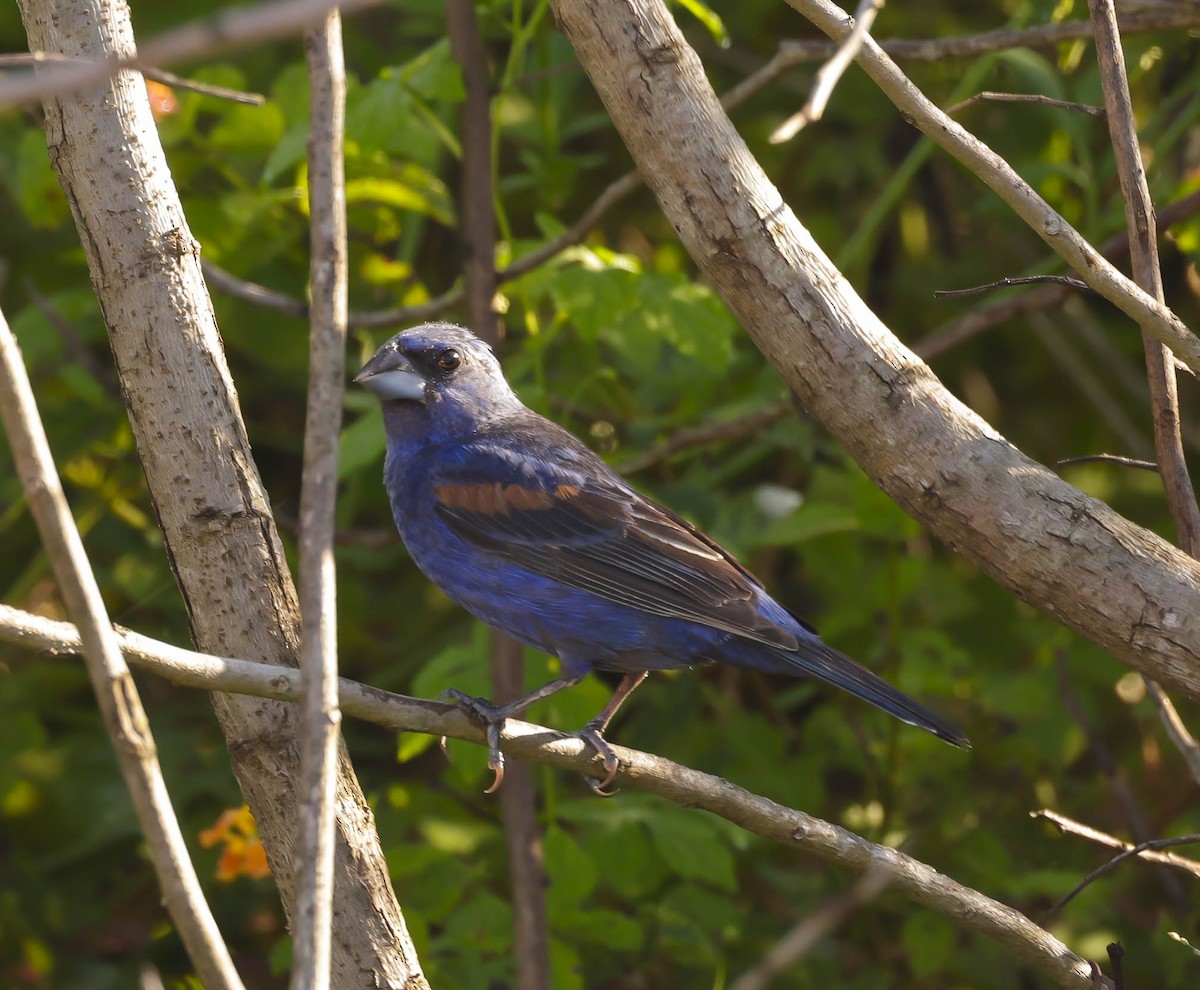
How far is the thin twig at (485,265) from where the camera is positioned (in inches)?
A: 148

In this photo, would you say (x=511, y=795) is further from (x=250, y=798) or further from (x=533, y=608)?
(x=250, y=798)

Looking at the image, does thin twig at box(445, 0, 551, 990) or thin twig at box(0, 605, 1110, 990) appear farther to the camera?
thin twig at box(445, 0, 551, 990)

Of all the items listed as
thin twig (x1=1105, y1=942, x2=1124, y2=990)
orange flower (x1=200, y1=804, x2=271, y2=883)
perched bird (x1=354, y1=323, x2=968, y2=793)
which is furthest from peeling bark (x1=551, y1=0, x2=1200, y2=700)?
orange flower (x1=200, y1=804, x2=271, y2=883)

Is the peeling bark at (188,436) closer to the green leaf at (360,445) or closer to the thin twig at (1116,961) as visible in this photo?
the green leaf at (360,445)

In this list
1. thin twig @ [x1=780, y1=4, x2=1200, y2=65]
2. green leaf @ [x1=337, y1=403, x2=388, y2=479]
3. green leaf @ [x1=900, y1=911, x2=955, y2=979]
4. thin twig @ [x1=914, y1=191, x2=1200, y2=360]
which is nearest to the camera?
thin twig @ [x1=780, y1=4, x2=1200, y2=65]

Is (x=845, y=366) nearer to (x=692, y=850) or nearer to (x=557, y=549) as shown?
(x=557, y=549)

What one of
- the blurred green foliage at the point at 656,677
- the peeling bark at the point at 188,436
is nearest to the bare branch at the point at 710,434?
the blurred green foliage at the point at 656,677

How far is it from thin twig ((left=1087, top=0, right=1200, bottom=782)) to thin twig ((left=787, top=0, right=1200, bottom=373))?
326 mm

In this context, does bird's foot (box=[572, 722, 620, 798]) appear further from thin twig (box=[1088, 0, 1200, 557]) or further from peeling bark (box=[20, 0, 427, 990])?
thin twig (box=[1088, 0, 1200, 557])

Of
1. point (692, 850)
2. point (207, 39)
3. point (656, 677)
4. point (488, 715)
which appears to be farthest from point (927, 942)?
point (207, 39)

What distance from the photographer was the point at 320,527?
175 cm

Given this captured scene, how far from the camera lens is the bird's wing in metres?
3.62

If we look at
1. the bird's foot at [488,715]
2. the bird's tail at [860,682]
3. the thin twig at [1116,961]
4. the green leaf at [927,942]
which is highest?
the bird's foot at [488,715]

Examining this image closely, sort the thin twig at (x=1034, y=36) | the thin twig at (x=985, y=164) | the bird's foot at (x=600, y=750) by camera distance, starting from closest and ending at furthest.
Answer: the thin twig at (x=985, y=164)
the bird's foot at (x=600, y=750)
the thin twig at (x=1034, y=36)
